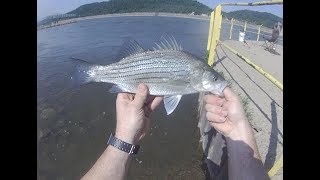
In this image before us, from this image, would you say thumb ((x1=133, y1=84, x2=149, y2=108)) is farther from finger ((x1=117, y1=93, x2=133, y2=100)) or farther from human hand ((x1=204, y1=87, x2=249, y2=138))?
human hand ((x1=204, y1=87, x2=249, y2=138))

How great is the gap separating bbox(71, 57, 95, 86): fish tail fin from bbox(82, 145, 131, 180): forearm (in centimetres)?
77

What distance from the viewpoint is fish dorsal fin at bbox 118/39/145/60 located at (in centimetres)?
297

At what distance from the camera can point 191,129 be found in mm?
9812

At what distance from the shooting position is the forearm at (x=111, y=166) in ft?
8.34

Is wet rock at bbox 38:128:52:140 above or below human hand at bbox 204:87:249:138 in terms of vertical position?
below

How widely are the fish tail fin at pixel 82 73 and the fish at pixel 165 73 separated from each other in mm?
18

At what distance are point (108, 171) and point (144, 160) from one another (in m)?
5.80

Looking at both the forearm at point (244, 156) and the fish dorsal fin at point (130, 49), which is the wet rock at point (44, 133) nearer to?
the fish dorsal fin at point (130, 49)

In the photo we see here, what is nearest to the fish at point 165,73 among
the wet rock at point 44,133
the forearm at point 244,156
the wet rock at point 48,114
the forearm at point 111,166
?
the forearm at point 244,156

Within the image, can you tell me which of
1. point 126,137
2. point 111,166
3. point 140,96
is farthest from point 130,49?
point 111,166

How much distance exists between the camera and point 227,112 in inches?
110

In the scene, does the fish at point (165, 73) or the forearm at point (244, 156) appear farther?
the fish at point (165, 73)

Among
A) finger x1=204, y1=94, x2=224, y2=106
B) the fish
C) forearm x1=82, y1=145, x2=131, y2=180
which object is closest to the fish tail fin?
the fish
